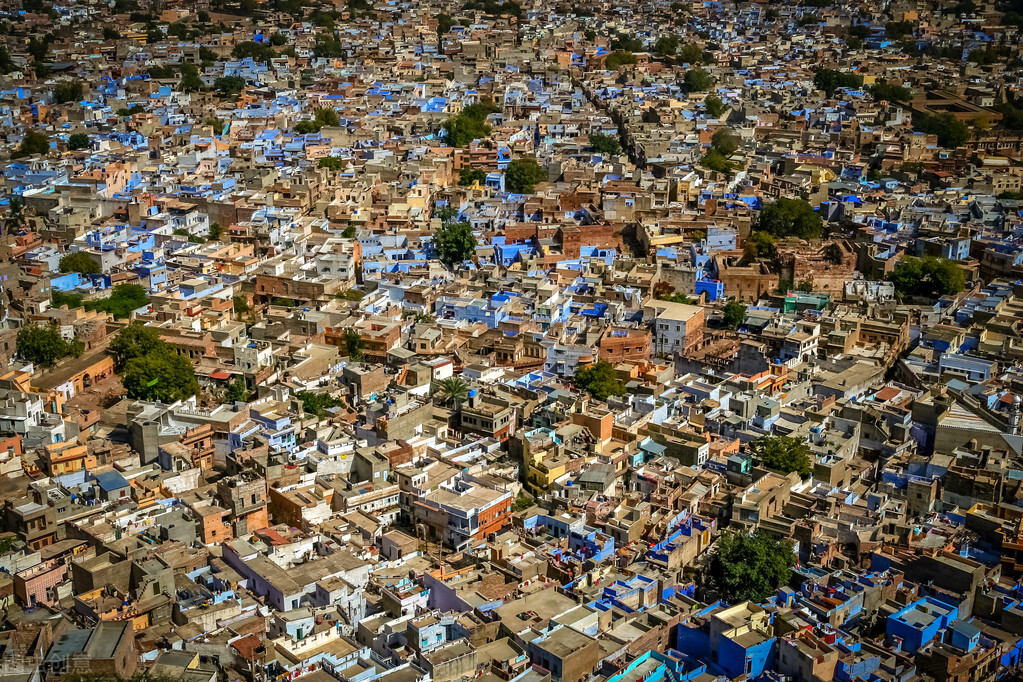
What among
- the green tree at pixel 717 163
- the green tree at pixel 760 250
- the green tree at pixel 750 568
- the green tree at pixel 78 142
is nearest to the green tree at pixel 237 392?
the green tree at pixel 750 568

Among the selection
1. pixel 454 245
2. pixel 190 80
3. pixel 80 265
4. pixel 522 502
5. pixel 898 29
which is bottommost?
pixel 522 502

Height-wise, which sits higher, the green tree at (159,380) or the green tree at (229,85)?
the green tree at (229,85)

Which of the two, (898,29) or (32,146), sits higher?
(898,29)

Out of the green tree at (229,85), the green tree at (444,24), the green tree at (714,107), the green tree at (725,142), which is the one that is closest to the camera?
the green tree at (725,142)

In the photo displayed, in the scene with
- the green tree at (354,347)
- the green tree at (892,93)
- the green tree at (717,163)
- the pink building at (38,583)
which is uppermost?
the green tree at (892,93)

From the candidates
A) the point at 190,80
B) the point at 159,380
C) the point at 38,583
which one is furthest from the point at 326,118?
the point at 38,583

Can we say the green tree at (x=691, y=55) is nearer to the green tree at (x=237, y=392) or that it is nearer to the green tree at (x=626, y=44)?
the green tree at (x=626, y=44)

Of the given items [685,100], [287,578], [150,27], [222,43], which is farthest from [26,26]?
[287,578]

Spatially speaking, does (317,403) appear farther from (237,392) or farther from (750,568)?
(750,568)
